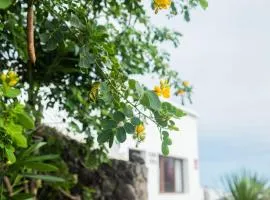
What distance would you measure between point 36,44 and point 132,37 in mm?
657

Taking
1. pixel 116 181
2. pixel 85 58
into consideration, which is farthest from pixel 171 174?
pixel 85 58

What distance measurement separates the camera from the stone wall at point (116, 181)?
398 centimetres

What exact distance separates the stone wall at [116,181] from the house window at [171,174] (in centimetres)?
596

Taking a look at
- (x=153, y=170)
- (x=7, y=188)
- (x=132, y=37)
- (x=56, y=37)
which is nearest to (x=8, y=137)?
(x=56, y=37)

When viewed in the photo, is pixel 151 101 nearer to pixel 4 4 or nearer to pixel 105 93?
pixel 105 93

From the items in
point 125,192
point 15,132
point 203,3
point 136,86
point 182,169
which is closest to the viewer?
point 136,86

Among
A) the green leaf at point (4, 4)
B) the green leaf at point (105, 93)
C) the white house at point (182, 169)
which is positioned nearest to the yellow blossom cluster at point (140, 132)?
the green leaf at point (105, 93)

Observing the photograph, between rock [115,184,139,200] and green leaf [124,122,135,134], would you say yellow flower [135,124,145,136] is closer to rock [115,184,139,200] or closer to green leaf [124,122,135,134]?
green leaf [124,122,135,134]

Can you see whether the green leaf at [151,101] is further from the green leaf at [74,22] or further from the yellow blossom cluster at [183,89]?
the yellow blossom cluster at [183,89]

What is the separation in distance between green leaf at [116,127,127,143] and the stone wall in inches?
107

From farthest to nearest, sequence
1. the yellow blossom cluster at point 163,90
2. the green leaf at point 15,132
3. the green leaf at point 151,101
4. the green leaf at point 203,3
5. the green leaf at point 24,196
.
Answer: the green leaf at point 24,196 < the green leaf at point 203,3 < the green leaf at point 15,132 < the yellow blossom cluster at point 163,90 < the green leaf at point 151,101

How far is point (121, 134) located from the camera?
1284 mm

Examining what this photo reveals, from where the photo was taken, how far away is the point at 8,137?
1.46m

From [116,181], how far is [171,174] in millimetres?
6957
